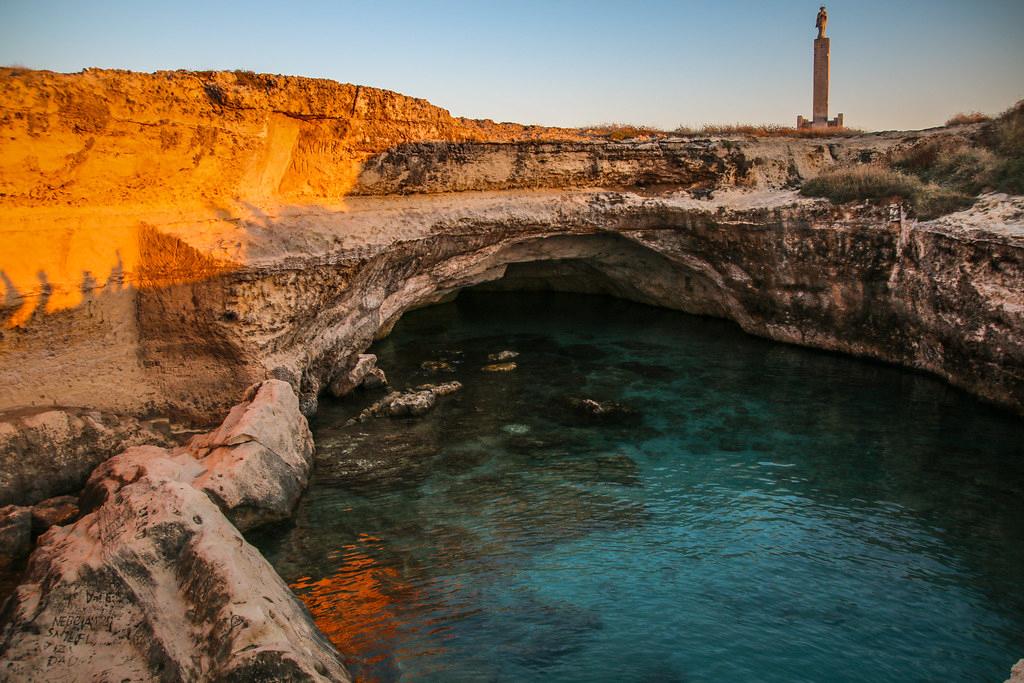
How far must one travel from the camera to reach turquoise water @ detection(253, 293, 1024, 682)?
5.93 m

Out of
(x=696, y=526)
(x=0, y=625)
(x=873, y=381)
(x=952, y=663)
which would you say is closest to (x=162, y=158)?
(x=0, y=625)

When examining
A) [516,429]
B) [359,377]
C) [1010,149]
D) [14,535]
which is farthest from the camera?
[1010,149]

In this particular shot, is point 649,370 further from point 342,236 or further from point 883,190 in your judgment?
point 342,236

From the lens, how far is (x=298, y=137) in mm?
11070

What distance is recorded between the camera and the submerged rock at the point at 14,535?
22.5 ft

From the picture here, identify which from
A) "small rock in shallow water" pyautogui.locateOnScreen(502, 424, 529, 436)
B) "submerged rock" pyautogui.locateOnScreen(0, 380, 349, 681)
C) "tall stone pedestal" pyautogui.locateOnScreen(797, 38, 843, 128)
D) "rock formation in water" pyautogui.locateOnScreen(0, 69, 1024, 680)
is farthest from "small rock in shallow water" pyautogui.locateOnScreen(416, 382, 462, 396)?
"tall stone pedestal" pyautogui.locateOnScreen(797, 38, 843, 128)

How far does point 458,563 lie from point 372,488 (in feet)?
6.78

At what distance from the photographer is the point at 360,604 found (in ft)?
21.3

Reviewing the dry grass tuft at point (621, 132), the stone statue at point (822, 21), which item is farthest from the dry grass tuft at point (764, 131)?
the stone statue at point (822, 21)

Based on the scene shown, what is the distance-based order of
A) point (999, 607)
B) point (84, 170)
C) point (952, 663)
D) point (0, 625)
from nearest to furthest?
point (0, 625) < point (952, 663) < point (999, 607) < point (84, 170)

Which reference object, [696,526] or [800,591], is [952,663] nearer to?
[800,591]

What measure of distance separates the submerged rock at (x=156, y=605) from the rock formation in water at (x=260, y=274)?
0.07ft

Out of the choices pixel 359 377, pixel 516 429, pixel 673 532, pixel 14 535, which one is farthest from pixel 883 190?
pixel 14 535

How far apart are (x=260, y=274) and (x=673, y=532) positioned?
6.09 m
